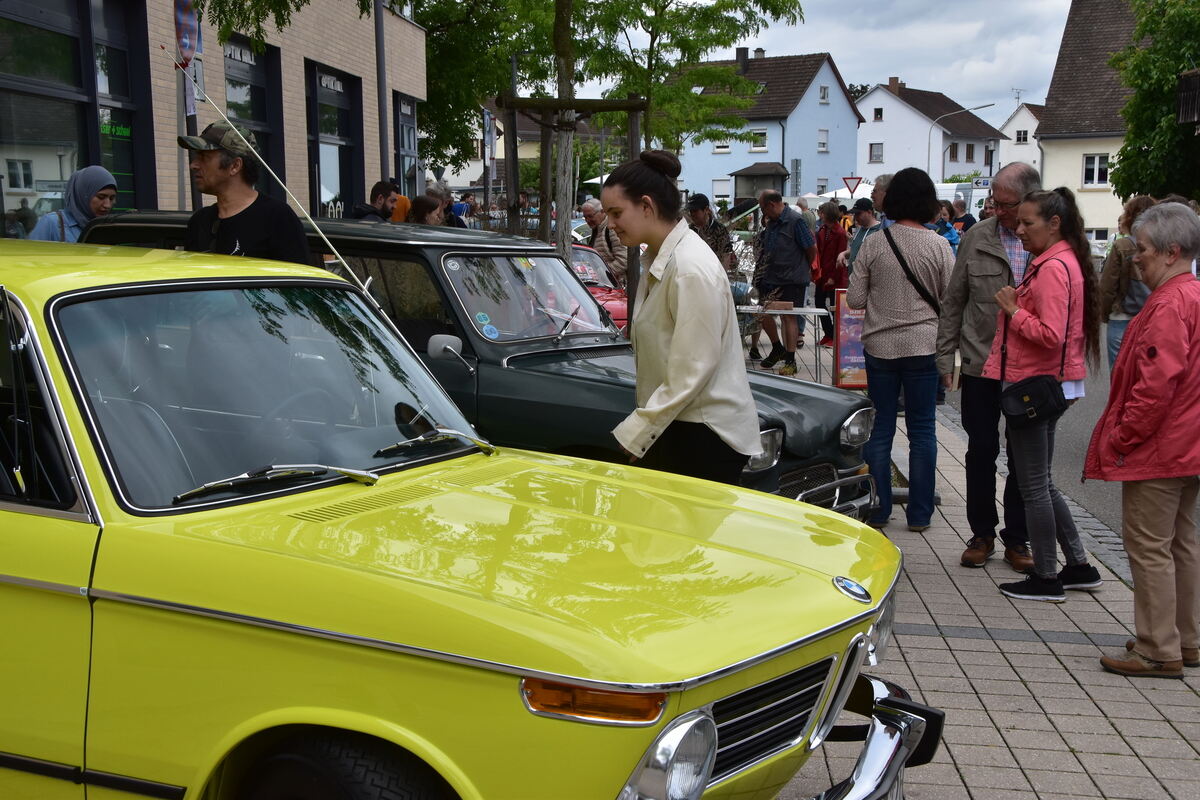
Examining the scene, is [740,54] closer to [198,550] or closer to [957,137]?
[957,137]

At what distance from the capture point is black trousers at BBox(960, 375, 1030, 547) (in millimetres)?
6512

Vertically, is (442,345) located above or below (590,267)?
below

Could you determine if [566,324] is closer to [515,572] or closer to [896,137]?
[515,572]

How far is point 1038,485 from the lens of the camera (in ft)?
19.7

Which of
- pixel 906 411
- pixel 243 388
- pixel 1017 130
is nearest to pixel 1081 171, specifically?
pixel 1017 130

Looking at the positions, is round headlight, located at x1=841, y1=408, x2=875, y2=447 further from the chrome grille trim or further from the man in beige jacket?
the chrome grille trim

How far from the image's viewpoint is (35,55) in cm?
1152

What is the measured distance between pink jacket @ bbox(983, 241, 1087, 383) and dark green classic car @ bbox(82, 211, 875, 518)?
0.85m

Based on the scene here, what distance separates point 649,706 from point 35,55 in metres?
11.1

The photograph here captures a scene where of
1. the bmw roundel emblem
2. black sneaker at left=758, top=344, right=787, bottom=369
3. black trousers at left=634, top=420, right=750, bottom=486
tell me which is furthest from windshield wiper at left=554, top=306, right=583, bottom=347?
black sneaker at left=758, top=344, right=787, bottom=369

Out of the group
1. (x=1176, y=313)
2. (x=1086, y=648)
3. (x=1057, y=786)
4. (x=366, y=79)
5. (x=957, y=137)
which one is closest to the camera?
(x=1057, y=786)

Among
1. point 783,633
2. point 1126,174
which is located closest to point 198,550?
point 783,633

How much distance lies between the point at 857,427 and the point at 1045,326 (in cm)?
105

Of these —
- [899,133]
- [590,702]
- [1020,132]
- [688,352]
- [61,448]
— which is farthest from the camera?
[1020,132]
